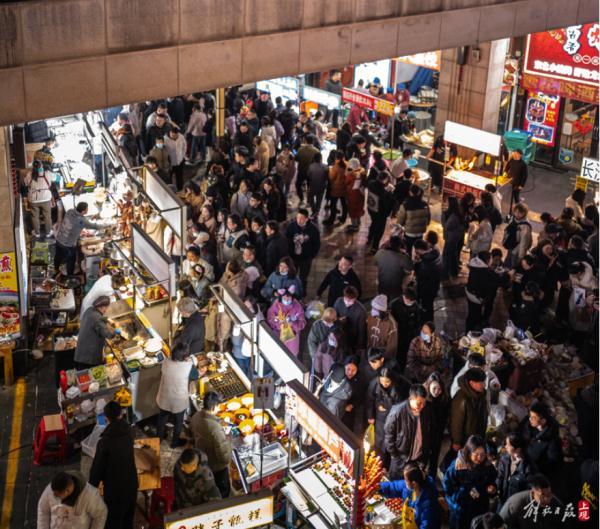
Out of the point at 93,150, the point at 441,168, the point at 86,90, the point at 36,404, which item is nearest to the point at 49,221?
the point at 93,150

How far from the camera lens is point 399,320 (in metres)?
12.0

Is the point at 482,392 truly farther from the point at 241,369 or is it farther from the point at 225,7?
the point at 225,7

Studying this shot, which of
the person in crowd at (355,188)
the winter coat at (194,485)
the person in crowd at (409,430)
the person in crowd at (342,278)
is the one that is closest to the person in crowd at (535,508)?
the person in crowd at (409,430)

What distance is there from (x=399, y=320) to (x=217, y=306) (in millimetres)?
2449

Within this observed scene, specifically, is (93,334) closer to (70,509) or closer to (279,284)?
(279,284)

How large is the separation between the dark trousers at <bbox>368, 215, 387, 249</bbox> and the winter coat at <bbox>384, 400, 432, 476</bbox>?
7.16 m

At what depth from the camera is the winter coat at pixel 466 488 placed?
886 centimetres

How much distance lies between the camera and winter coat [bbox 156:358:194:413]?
34.3 feet

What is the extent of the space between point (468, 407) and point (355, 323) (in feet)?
7.29

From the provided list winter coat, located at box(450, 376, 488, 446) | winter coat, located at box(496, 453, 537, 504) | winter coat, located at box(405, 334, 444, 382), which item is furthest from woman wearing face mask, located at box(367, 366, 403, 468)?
winter coat, located at box(496, 453, 537, 504)

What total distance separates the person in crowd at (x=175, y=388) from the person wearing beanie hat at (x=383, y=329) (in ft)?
7.73

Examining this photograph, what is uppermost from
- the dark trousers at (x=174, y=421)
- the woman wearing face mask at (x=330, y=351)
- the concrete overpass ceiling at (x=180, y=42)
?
the concrete overpass ceiling at (x=180, y=42)

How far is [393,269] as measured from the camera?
1323cm

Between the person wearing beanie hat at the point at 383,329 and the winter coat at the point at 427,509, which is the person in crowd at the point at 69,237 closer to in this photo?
the person wearing beanie hat at the point at 383,329
